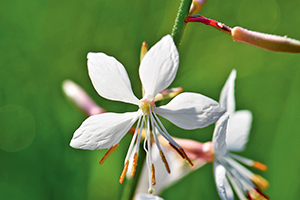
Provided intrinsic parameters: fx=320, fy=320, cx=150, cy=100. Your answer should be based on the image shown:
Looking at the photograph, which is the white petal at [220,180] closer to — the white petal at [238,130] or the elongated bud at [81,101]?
the white petal at [238,130]

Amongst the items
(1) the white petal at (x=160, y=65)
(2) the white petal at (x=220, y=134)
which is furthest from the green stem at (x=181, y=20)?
(2) the white petal at (x=220, y=134)

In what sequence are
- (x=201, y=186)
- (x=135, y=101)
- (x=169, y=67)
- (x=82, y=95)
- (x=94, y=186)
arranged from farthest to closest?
(x=201, y=186)
(x=94, y=186)
(x=82, y=95)
(x=135, y=101)
(x=169, y=67)

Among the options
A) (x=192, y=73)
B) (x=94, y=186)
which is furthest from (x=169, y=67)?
(x=192, y=73)

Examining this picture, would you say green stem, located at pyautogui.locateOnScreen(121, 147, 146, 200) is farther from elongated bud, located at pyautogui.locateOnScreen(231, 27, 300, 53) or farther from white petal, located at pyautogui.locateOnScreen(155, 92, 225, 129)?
elongated bud, located at pyautogui.locateOnScreen(231, 27, 300, 53)

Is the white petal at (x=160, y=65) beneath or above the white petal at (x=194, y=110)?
above

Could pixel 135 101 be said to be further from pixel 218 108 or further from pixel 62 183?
pixel 62 183

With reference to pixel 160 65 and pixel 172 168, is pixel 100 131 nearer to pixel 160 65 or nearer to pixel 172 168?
pixel 160 65

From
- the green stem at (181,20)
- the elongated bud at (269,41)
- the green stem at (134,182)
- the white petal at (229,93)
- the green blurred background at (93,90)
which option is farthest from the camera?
the green blurred background at (93,90)

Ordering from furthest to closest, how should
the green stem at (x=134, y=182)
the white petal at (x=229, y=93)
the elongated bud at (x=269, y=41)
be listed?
the white petal at (x=229, y=93)
the green stem at (x=134, y=182)
the elongated bud at (x=269, y=41)

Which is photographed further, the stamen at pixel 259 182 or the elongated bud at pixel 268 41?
the stamen at pixel 259 182

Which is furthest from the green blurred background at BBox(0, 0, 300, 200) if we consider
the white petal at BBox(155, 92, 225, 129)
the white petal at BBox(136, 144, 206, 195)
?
the white petal at BBox(155, 92, 225, 129)
